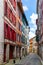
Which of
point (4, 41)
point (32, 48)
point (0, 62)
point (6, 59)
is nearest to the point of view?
point (0, 62)

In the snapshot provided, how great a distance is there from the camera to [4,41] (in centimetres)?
3388

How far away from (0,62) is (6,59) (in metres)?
4.90

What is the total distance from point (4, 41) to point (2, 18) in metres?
3.52

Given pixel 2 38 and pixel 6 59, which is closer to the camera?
pixel 2 38

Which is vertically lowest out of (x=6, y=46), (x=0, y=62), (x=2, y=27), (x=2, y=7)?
(x=0, y=62)

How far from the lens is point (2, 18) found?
3284 cm

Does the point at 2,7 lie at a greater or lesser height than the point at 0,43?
greater

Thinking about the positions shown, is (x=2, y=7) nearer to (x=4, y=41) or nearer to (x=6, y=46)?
(x=4, y=41)

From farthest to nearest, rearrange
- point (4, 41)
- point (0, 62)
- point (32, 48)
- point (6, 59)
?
1. point (32, 48)
2. point (6, 59)
3. point (4, 41)
4. point (0, 62)

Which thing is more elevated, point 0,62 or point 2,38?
point 2,38

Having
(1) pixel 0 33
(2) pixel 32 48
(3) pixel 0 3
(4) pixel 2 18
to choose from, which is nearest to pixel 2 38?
(1) pixel 0 33

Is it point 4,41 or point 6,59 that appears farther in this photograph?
point 6,59

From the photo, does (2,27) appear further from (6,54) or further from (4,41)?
(6,54)

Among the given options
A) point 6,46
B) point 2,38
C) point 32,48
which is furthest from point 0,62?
point 32,48
